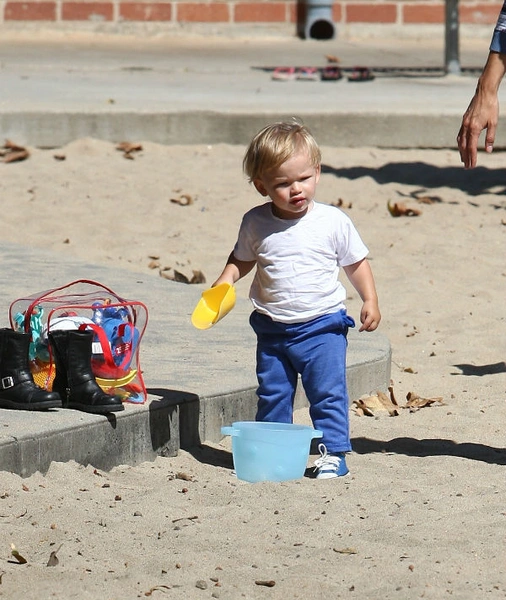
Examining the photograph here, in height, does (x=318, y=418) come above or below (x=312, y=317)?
below

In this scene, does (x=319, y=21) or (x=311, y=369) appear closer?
(x=311, y=369)

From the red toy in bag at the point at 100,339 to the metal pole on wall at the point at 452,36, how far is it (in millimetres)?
9163

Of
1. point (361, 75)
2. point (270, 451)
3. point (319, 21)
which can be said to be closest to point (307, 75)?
point (361, 75)

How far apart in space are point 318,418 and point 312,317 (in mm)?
369

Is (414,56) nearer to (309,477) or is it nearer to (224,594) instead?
(309,477)

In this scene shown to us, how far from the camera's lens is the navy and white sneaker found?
4.23 meters

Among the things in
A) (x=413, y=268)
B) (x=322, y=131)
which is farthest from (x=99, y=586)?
(x=322, y=131)

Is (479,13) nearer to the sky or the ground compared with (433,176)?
nearer to the sky

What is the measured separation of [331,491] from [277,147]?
119 cm

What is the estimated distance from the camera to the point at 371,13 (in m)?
19.6

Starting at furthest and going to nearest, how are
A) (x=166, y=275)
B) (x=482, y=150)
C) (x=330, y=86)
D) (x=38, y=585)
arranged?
(x=330, y=86)
(x=482, y=150)
(x=166, y=275)
(x=38, y=585)

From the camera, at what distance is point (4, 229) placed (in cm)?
808

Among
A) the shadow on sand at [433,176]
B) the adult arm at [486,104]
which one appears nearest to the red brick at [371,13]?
the shadow on sand at [433,176]

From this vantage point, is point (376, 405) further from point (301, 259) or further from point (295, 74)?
point (295, 74)
